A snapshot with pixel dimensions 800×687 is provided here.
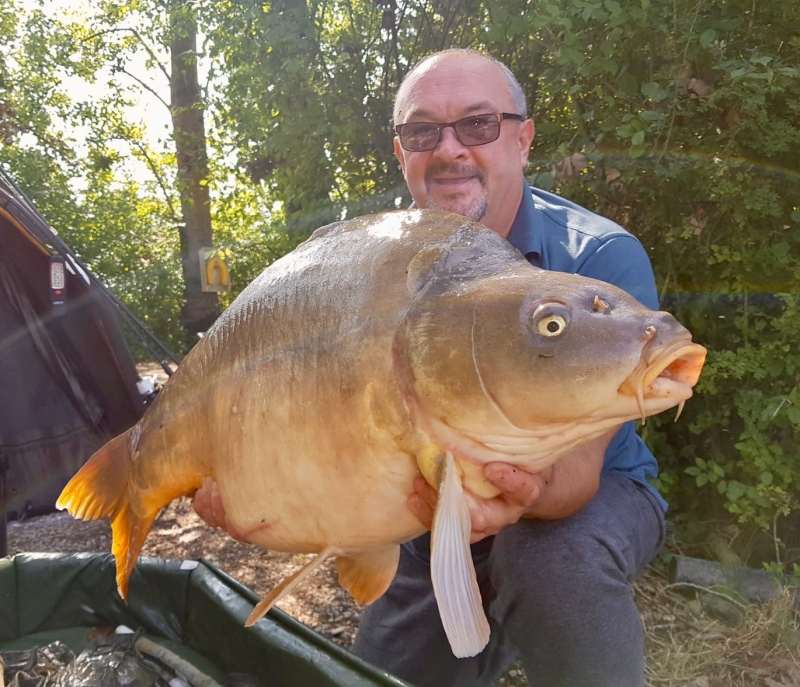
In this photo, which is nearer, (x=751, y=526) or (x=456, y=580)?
(x=456, y=580)

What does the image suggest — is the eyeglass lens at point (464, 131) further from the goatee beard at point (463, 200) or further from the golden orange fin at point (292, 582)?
the golden orange fin at point (292, 582)

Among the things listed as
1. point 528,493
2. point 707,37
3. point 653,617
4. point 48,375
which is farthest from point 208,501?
point 707,37

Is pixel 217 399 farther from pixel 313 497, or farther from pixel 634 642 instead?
pixel 634 642

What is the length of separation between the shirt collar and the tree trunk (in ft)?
10.5

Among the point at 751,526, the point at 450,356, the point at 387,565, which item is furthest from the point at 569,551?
the point at 751,526

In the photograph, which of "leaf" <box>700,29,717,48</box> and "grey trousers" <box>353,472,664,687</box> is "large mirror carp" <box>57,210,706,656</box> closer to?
"grey trousers" <box>353,472,664,687</box>

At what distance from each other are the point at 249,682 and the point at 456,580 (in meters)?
0.89

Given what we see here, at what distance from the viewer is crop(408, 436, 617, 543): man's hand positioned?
0.84 m

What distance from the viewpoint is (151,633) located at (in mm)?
1777

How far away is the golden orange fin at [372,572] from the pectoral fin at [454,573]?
240mm

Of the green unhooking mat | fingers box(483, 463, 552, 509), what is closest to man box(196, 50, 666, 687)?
fingers box(483, 463, 552, 509)

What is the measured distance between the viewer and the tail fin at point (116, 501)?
4.12 ft

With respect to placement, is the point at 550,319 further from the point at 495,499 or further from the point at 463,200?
the point at 463,200

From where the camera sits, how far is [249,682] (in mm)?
1455
